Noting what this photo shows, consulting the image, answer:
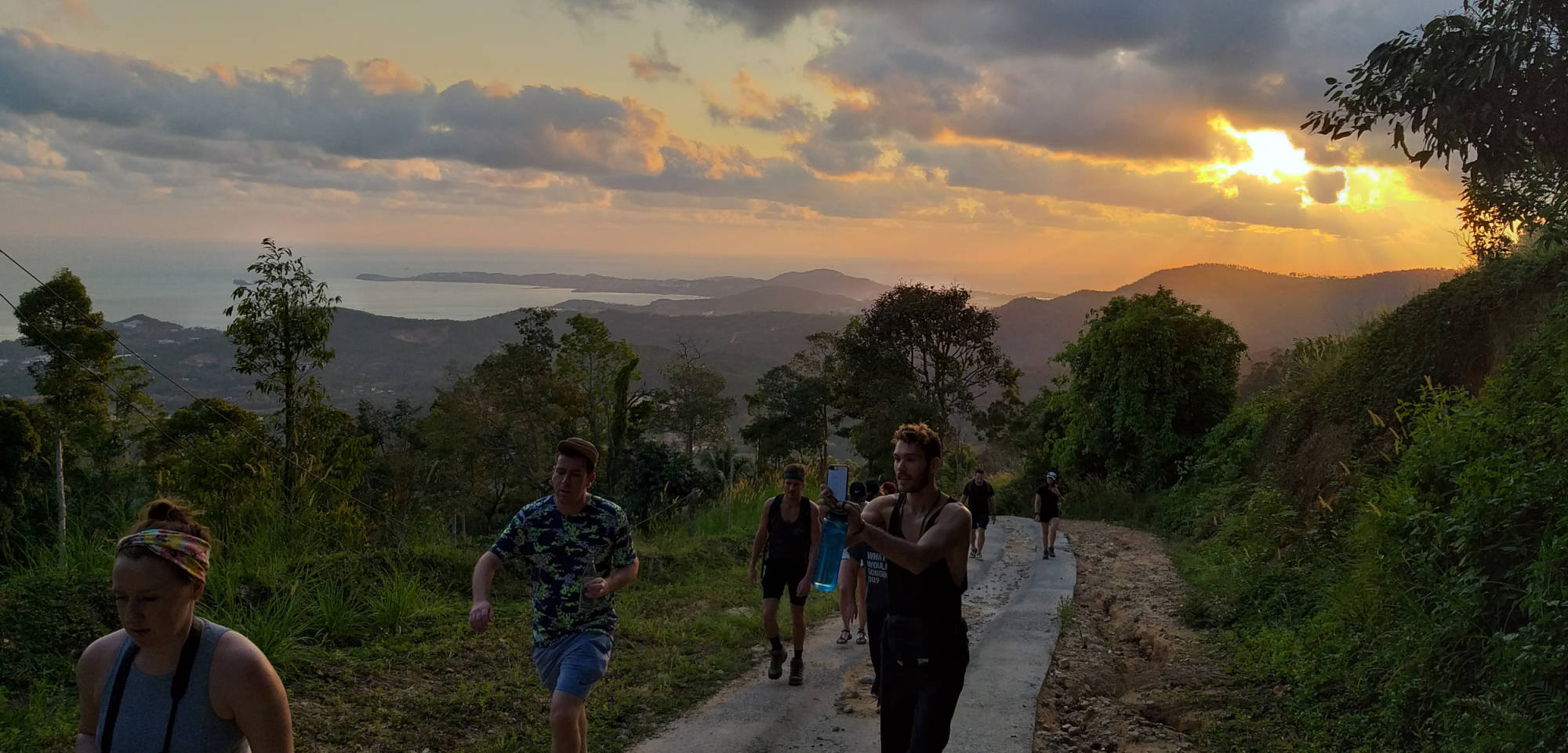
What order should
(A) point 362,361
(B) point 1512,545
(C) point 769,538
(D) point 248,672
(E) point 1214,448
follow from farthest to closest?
(A) point 362,361
(E) point 1214,448
(C) point 769,538
(B) point 1512,545
(D) point 248,672

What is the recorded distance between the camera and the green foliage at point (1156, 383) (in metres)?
29.0

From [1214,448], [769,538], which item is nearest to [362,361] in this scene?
[1214,448]

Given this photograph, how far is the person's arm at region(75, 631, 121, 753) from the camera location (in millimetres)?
2701

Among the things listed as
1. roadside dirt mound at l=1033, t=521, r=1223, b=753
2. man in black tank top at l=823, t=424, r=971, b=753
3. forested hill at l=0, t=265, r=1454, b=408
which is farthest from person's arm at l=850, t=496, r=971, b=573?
forested hill at l=0, t=265, r=1454, b=408

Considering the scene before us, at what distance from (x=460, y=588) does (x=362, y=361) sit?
14969cm

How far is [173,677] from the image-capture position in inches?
104

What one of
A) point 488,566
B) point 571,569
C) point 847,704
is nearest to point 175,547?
point 488,566

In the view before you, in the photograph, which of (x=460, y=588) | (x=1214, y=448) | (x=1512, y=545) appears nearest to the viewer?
(x=1512, y=545)

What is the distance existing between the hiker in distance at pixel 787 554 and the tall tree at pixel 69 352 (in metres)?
16.2

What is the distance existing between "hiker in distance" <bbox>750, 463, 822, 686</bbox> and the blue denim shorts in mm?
3344

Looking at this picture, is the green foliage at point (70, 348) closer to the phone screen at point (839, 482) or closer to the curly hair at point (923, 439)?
the phone screen at point (839, 482)

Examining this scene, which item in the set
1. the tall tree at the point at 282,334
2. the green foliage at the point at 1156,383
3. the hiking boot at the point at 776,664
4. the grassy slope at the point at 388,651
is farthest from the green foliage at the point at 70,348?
the green foliage at the point at 1156,383

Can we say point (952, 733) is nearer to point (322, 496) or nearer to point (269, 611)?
point (269, 611)

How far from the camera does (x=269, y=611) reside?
7.54m
